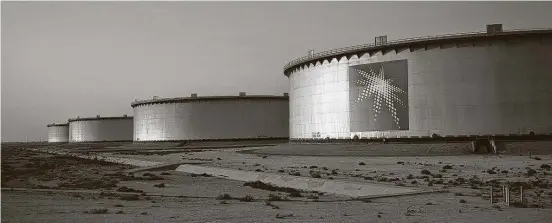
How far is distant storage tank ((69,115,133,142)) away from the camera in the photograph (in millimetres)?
114938

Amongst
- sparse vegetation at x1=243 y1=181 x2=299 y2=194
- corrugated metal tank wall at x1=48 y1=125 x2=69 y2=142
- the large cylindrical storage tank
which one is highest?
the large cylindrical storage tank

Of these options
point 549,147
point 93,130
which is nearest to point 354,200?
point 549,147

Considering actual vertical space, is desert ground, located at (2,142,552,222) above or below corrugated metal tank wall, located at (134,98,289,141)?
below

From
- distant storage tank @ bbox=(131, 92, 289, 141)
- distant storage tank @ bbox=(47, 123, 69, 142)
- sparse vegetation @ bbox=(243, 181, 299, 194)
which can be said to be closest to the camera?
sparse vegetation @ bbox=(243, 181, 299, 194)

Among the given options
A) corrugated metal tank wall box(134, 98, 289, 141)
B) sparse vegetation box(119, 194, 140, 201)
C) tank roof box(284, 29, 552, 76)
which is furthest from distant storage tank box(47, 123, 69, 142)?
sparse vegetation box(119, 194, 140, 201)

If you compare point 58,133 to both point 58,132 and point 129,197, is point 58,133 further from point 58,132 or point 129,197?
point 129,197

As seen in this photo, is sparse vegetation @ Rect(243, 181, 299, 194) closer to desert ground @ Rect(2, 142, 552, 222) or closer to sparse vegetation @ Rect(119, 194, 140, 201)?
desert ground @ Rect(2, 142, 552, 222)

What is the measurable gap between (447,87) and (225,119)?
42.2 m

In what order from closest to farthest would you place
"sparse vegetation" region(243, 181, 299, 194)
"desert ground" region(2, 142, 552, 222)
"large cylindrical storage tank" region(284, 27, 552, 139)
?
"desert ground" region(2, 142, 552, 222) → "sparse vegetation" region(243, 181, 299, 194) → "large cylindrical storage tank" region(284, 27, 552, 139)

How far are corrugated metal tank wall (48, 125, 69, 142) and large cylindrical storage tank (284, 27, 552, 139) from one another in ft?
444

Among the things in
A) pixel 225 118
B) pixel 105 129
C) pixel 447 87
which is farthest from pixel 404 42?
pixel 105 129

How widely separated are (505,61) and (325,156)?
48.7ft

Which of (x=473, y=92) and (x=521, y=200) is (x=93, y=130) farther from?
(x=521, y=200)

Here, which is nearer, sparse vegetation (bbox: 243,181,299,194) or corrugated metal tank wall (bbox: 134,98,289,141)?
sparse vegetation (bbox: 243,181,299,194)
